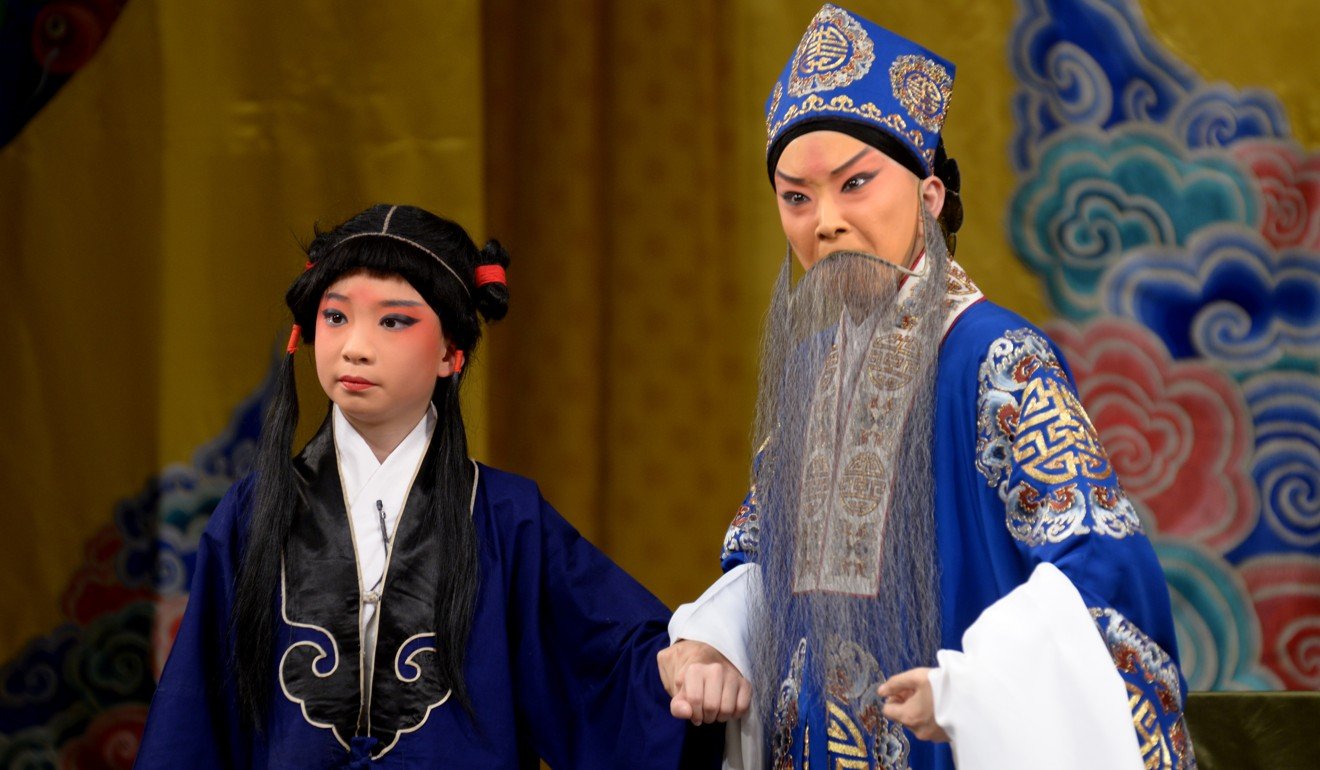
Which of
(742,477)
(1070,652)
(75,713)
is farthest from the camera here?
(742,477)

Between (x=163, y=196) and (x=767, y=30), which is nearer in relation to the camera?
(x=163, y=196)

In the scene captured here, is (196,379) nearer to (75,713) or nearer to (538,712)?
(75,713)

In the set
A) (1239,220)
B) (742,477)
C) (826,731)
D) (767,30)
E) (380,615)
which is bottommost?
(826,731)

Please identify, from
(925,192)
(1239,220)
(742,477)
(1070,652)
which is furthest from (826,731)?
(1239,220)

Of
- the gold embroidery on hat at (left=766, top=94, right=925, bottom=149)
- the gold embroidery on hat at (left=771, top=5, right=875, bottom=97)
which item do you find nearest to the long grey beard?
the gold embroidery on hat at (left=766, top=94, right=925, bottom=149)

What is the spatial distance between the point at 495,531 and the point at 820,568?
1.54 feet

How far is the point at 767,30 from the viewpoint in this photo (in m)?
3.37

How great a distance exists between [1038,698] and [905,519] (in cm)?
31

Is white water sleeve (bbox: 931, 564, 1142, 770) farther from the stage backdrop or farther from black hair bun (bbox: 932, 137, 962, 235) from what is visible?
the stage backdrop

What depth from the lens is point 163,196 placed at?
3.16 m

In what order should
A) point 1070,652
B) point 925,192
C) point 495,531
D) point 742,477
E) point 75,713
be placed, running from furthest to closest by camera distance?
point 742,477, point 75,713, point 495,531, point 925,192, point 1070,652

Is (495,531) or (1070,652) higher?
(495,531)

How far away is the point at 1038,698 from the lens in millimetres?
1545

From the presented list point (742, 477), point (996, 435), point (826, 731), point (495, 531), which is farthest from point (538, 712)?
point (742, 477)
